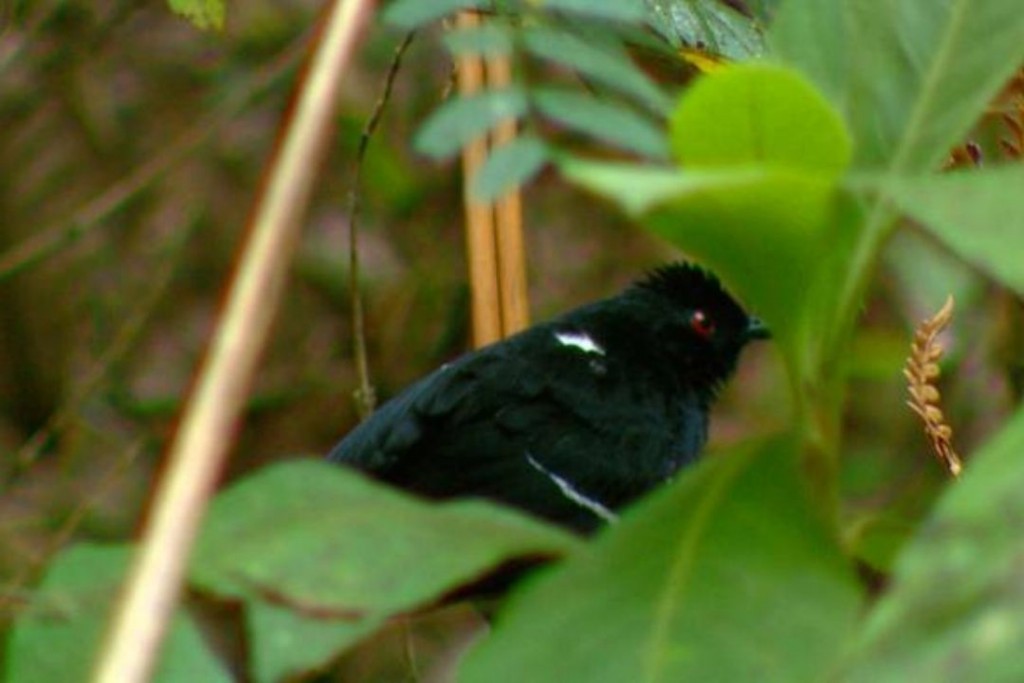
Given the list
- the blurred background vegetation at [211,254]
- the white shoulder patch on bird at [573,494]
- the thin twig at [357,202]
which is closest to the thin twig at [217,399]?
the thin twig at [357,202]

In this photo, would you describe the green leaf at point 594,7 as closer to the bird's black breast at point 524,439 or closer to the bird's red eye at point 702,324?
the bird's black breast at point 524,439

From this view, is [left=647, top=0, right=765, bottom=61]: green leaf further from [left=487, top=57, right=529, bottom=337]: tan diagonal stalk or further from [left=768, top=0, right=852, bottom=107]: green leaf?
[left=768, top=0, right=852, bottom=107]: green leaf

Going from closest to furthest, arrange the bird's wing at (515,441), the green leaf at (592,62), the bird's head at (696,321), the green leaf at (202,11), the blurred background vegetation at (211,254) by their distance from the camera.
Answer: the green leaf at (592,62) < the green leaf at (202,11) < the bird's wing at (515,441) < the bird's head at (696,321) < the blurred background vegetation at (211,254)

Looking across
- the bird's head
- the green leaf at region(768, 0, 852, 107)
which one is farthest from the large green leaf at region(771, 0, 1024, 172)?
the bird's head

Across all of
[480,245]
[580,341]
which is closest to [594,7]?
[480,245]

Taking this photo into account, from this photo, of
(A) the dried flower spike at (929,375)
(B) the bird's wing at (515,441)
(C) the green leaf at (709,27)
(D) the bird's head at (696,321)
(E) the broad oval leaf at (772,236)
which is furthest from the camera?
(D) the bird's head at (696,321)

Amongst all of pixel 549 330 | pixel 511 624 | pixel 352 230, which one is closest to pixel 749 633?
pixel 511 624
